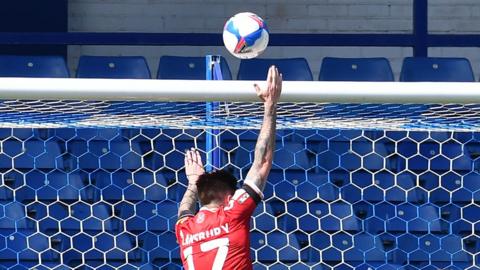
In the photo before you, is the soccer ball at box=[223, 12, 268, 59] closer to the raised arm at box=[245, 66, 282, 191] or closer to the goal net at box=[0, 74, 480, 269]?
the raised arm at box=[245, 66, 282, 191]

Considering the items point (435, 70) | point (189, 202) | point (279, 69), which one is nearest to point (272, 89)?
point (189, 202)

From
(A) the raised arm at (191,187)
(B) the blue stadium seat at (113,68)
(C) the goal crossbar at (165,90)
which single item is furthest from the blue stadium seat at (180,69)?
(C) the goal crossbar at (165,90)

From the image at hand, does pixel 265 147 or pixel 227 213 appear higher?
pixel 265 147

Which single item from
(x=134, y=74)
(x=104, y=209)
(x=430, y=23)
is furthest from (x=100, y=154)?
(x=430, y=23)

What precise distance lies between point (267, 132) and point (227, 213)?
327mm

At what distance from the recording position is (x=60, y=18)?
29.5 ft

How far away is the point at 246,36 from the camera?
15.4 ft

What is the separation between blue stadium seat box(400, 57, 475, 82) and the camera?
26.6 feet

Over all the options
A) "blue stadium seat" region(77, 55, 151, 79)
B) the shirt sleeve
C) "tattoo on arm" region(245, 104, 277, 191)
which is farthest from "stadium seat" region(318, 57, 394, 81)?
the shirt sleeve

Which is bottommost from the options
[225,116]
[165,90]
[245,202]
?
[245,202]

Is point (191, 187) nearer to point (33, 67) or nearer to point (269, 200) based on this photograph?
point (269, 200)

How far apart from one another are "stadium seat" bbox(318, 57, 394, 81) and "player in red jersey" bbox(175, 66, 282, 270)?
142 inches

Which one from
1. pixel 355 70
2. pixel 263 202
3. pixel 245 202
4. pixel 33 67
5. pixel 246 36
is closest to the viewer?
pixel 245 202

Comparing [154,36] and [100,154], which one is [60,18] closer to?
[154,36]
